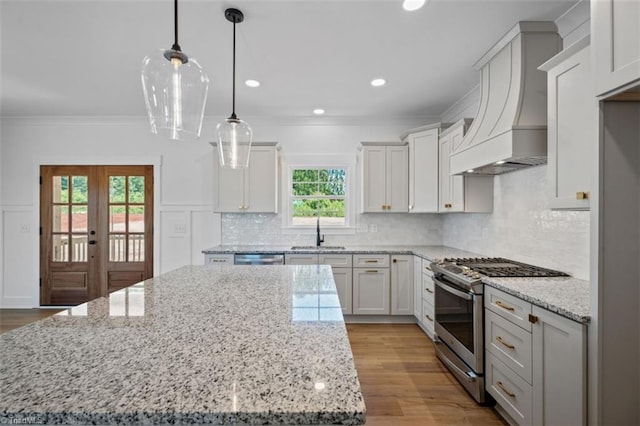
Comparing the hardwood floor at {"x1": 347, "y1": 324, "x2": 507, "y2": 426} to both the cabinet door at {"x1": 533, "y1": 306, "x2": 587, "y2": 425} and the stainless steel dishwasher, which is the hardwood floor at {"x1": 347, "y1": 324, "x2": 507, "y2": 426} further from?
the stainless steel dishwasher

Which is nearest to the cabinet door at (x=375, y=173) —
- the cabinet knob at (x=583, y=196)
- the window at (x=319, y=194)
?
the window at (x=319, y=194)

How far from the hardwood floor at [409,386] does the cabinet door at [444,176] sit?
1.57 metres

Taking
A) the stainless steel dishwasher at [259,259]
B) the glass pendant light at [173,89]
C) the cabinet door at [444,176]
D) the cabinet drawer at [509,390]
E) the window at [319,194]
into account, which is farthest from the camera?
the window at [319,194]

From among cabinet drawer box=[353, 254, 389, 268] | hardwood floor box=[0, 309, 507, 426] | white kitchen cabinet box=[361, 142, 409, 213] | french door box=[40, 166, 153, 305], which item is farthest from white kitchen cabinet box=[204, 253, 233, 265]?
white kitchen cabinet box=[361, 142, 409, 213]

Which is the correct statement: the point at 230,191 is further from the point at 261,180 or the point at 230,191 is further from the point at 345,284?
the point at 345,284

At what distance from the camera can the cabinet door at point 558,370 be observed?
142 centimetres

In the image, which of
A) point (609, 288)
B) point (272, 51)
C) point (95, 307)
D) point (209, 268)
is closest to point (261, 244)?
point (209, 268)

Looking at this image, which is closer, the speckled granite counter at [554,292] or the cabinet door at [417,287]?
the speckled granite counter at [554,292]

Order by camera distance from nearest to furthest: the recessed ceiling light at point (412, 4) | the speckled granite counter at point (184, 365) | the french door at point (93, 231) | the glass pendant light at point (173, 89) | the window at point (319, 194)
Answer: the speckled granite counter at point (184, 365) → the glass pendant light at point (173, 89) → the recessed ceiling light at point (412, 4) → the french door at point (93, 231) → the window at point (319, 194)

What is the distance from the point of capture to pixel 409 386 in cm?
246

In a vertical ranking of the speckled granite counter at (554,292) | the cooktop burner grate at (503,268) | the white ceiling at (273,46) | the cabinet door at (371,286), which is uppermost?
the white ceiling at (273,46)

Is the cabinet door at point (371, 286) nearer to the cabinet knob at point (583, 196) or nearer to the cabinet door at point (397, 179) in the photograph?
the cabinet door at point (397, 179)

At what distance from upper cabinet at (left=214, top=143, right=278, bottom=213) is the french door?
4.02 feet

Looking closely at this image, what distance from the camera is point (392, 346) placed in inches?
126
